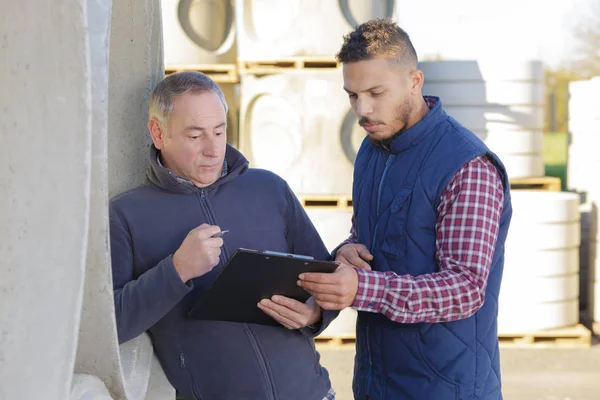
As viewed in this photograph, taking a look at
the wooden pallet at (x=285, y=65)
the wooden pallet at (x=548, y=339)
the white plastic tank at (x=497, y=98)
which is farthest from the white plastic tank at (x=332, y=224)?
the white plastic tank at (x=497, y=98)

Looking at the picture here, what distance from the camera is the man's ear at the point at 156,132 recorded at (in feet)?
7.31

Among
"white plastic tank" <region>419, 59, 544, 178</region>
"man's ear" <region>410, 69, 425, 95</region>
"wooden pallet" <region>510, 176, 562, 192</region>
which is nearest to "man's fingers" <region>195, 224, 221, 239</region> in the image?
"man's ear" <region>410, 69, 425, 95</region>

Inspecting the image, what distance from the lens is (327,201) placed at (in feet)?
18.2

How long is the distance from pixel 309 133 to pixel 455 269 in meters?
3.35

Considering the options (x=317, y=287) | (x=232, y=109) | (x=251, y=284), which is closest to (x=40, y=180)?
(x=251, y=284)

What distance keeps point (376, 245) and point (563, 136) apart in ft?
56.6

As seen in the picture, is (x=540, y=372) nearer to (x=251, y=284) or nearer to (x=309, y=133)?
(x=309, y=133)

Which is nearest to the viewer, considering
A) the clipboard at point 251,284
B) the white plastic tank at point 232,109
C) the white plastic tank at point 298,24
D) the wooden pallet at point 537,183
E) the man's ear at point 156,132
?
the clipboard at point 251,284

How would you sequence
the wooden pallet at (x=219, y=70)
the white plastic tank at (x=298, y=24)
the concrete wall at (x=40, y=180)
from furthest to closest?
the wooden pallet at (x=219, y=70) → the white plastic tank at (x=298, y=24) → the concrete wall at (x=40, y=180)

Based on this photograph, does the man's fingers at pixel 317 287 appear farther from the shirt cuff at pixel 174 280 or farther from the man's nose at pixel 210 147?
the man's nose at pixel 210 147

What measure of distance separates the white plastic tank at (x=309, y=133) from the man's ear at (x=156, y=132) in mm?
3225

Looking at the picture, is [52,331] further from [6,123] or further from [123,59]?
[123,59]

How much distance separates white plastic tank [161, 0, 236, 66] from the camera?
579 cm

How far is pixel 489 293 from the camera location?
2338 millimetres
